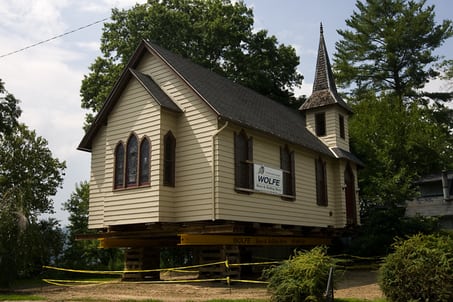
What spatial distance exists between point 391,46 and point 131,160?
101ft

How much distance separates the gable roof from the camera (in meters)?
16.7

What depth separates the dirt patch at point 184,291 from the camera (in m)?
12.7

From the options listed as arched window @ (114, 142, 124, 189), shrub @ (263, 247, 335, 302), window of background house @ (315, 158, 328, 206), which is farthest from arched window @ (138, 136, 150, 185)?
window of background house @ (315, 158, 328, 206)

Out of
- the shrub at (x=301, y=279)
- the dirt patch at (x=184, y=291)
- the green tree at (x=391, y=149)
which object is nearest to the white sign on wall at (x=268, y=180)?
the dirt patch at (x=184, y=291)

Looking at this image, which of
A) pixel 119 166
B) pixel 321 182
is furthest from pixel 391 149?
pixel 119 166

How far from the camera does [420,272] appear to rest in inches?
400

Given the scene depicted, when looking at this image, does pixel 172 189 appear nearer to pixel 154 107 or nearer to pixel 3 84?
pixel 154 107

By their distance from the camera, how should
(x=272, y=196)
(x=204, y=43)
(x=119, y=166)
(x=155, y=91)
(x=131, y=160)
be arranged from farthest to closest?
(x=204, y=43) → (x=272, y=196) → (x=119, y=166) → (x=131, y=160) → (x=155, y=91)

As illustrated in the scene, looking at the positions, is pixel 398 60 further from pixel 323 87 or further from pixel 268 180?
pixel 268 180

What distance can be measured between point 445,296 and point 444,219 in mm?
25210

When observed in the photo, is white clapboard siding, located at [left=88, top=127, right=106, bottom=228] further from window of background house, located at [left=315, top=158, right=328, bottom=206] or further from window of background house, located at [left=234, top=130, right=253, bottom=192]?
window of background house, located at [left=315, top=158, right=328, bottom=206]

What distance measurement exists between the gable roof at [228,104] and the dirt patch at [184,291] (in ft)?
17.3

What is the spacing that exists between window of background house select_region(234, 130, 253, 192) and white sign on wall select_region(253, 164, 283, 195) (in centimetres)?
24

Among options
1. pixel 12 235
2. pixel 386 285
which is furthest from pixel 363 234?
pixel 12 235
